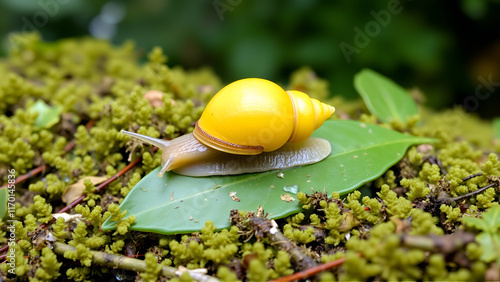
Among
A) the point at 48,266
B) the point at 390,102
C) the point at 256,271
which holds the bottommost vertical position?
the point at 48,266

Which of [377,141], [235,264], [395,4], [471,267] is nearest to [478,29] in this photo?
[395,4]

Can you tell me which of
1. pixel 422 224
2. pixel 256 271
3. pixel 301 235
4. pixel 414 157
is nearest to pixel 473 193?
pixel 414 157

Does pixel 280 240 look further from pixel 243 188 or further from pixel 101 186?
pixel 101 186

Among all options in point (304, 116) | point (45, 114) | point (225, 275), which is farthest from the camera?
point (45, 114)

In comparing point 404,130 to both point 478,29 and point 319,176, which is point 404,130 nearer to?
point 319,176

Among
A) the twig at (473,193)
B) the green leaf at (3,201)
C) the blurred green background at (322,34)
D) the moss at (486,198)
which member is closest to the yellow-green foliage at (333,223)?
the twig at (473,193)

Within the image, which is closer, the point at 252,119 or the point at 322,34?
the point at 252,119

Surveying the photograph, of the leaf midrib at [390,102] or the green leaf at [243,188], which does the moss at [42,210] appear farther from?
the leaf midrib at [390,102]

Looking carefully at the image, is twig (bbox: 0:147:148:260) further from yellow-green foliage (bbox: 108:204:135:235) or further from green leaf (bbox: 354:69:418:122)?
green leaf (bbox: 354:69:418:122)
